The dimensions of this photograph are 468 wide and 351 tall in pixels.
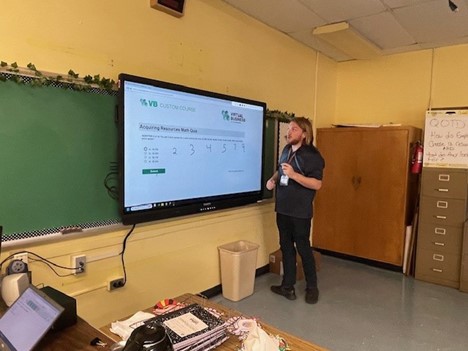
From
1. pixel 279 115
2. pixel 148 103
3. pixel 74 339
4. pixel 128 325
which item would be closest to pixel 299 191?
pixel 279 115

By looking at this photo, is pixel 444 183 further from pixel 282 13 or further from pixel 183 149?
pixel 183 149

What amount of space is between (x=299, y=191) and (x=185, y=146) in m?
1.06

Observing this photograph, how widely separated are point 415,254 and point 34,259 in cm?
367

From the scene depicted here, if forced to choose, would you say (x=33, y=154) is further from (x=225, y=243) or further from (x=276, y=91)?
(x=276, y=91)

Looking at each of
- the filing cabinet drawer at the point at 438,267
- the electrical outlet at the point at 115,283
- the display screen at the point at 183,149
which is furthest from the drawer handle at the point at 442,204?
the electrical outlet at the point at 115,283

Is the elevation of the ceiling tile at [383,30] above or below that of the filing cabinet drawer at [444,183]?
above

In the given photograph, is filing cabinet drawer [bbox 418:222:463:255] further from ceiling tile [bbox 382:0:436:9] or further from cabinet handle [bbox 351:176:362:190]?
ceiling tile [bbox 382:0:436:9]

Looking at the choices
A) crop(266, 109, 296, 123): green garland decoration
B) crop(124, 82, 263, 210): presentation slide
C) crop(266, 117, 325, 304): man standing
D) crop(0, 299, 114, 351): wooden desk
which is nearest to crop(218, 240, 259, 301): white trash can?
crop(266, 117, 325, 304): man standing

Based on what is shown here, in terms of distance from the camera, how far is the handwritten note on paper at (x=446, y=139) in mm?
3523

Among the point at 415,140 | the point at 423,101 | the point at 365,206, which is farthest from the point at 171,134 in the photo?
the point at 423,101

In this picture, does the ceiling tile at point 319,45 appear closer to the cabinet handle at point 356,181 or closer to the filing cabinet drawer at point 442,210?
the cabinet handle at point 356,181

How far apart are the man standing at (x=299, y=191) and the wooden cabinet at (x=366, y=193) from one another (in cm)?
135

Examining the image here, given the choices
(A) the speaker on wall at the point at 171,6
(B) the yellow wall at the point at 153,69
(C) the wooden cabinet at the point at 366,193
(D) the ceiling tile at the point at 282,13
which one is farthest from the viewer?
(C) the wooden cabinet at the point at 366,193

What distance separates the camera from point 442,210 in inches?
143
